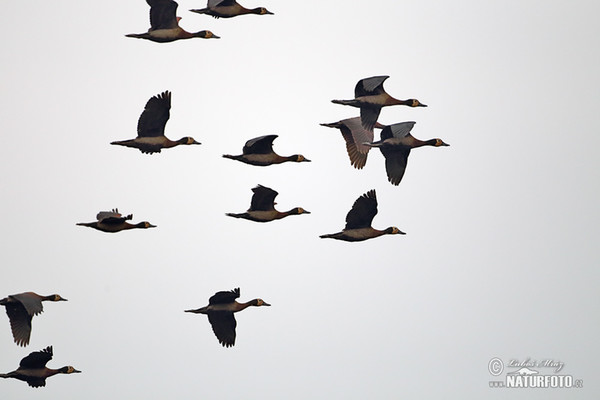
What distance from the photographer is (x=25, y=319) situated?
67.9 meters

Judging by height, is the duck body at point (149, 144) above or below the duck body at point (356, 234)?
above

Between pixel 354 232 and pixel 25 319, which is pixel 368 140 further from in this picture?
pixel 25 319

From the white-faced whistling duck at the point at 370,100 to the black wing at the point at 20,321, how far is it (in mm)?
12870

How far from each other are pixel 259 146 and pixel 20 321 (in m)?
9.96

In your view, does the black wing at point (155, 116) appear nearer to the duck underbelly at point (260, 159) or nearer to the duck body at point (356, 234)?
the duck underbelly at point (260, 159)

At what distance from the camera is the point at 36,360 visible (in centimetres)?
6781

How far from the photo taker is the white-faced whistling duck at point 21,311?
67250 mm

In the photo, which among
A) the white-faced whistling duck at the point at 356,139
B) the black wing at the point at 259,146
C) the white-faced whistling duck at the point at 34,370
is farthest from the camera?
the white-faced whistling duck at the point at 356,139

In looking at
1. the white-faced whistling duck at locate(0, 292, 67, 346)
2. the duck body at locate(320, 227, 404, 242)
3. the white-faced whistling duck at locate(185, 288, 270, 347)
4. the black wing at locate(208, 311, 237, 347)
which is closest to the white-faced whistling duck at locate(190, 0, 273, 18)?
the duck body at locate(320, 227, 404, 242)

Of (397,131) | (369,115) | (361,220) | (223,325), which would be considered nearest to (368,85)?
(369,115)

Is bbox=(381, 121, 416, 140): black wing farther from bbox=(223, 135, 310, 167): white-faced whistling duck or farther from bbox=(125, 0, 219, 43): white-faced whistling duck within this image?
bbox=(125, 0, 219, 43): white-faced whistling duck

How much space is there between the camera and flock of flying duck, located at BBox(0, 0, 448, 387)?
67.8 m

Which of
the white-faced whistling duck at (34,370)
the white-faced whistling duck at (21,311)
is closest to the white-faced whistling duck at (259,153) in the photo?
the white-faced whistling duck at (21,311)

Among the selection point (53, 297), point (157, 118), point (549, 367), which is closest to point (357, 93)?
point (157, 118)
